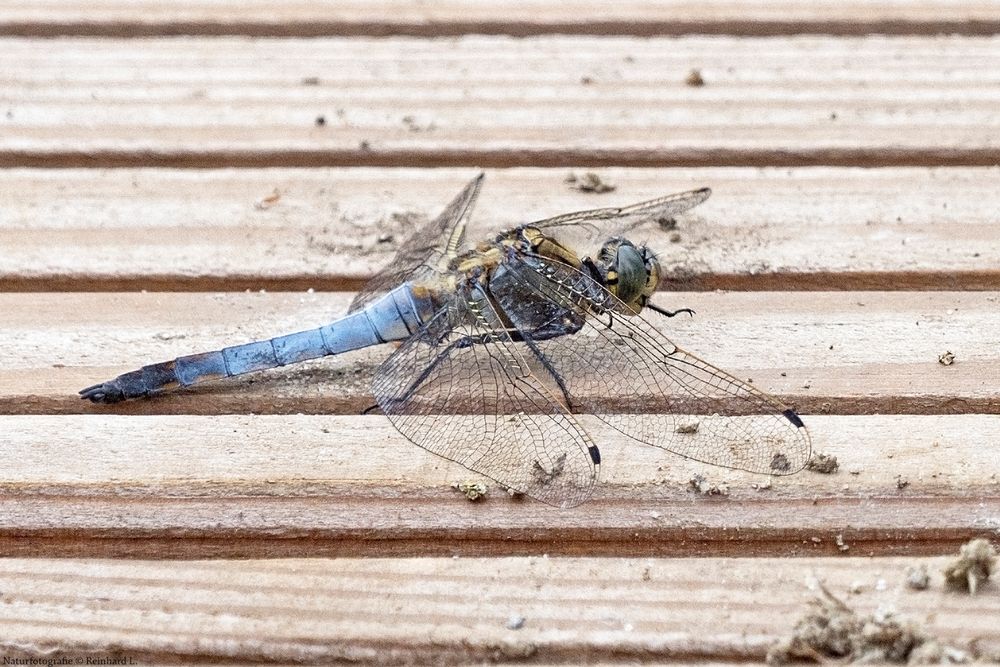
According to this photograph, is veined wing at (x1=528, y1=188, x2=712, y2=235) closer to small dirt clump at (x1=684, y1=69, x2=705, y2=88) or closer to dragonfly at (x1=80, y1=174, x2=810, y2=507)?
dragonfly at (x1=80, y1=174, x2=810, y2=507)

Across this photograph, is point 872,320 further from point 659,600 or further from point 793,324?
point 659,600

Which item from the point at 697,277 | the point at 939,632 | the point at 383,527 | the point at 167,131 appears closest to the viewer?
the point at 939,632

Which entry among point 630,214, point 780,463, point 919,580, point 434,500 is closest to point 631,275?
point 630,214

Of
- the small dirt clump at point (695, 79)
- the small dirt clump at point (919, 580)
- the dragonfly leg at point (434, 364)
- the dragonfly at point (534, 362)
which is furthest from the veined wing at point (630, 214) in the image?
the small dirt clump at point (919, 580)

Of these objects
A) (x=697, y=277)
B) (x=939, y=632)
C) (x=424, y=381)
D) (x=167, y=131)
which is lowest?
(x=939, y=632)

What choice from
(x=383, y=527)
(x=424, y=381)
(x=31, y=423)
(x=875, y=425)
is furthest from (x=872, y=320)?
(x=31, y=423)

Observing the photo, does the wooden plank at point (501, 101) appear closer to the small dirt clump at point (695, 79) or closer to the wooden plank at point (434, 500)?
the small dirt clump at point (695, 79)

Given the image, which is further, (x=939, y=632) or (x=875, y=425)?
(x=875, y=425)

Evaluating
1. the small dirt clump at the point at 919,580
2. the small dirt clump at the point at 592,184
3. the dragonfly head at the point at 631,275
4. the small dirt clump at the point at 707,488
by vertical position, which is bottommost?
the small dirt clump at the point at 919,580

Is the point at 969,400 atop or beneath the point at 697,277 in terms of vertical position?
beneath
